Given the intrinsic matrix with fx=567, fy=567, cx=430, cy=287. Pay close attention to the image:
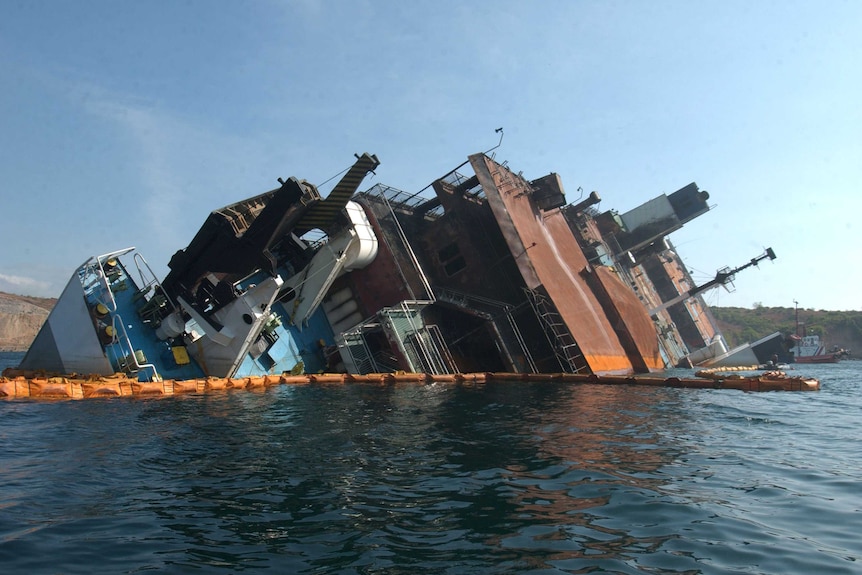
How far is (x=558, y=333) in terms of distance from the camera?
25375 millimetres

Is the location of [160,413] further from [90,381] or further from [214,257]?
[214,257]

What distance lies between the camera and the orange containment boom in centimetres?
1485

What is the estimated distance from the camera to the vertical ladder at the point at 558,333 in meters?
24.9

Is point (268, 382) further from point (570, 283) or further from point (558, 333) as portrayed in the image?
point (570, 283)

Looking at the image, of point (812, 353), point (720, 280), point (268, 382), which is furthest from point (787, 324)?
point (268, 382)

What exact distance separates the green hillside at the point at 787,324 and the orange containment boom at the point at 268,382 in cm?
9637

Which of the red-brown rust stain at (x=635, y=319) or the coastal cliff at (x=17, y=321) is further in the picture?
the coastal cliff at (x=17, y=321)

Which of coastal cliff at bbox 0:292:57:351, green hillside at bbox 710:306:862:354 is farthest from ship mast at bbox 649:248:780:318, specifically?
coastal cliff at bbox 0:292:57:351

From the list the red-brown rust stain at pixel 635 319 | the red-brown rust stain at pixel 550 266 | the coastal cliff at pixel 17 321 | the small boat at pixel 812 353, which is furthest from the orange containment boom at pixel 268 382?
the coastal cliff at pixel 17 321

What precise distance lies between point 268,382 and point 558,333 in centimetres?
1268

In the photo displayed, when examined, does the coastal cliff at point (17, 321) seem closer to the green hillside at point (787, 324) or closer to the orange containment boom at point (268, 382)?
the orange containment boom at point (268, 382)

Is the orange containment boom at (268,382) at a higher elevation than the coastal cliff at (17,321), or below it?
below

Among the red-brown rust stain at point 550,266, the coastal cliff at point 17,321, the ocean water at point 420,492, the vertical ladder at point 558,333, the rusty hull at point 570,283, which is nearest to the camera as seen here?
the ocean water at point 420,492

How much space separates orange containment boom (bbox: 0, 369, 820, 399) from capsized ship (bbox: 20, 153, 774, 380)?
1.37 m
